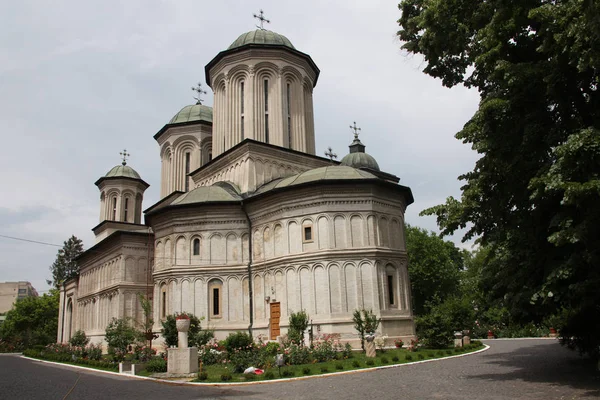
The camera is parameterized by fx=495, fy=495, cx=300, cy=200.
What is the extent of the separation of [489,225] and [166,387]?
8.90 m

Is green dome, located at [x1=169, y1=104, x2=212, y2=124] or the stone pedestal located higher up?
green dome, located at [x1=169, y1=104, x2=212, y2=124]

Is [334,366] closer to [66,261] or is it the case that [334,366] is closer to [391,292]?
[391,292]

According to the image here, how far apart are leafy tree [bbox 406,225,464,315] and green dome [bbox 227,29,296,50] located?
18461 mm

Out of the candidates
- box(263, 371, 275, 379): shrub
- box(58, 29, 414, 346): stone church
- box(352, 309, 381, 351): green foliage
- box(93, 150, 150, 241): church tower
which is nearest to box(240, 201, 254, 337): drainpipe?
box(58, 29, 414, 346): stone church

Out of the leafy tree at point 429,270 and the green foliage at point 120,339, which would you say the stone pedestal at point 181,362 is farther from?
the leafy tree at point 429,270

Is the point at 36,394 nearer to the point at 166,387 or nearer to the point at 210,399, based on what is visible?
the point at 166,387

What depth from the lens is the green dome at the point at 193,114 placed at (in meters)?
34.6

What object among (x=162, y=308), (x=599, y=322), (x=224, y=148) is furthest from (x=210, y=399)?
(x=224, y=148)

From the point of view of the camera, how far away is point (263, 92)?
27.1m

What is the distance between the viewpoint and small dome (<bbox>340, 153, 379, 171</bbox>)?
37.4m

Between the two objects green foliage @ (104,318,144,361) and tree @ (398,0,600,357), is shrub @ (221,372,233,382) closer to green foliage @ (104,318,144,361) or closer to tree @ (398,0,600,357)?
tree @ (398,0,600,357)

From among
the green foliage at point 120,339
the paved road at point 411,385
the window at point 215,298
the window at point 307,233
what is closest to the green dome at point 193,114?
the window at point 215,298

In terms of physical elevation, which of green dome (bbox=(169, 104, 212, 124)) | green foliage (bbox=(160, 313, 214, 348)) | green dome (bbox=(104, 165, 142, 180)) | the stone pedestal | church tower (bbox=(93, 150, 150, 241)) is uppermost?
green dome (bbox=(169, 104, 212, 124))

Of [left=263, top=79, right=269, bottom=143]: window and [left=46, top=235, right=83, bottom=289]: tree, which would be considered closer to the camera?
[left=263, top=79, right=269, bottom=143]: window
